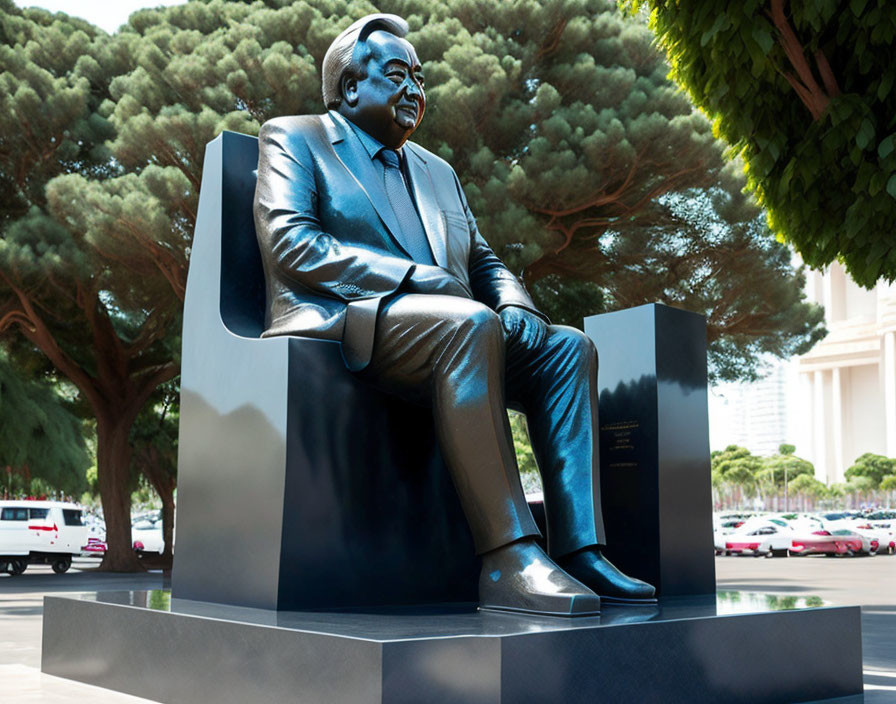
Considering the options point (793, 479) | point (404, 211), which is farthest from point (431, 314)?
A: point (793, 479)

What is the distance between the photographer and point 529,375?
4.21m

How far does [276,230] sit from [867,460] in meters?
57.1

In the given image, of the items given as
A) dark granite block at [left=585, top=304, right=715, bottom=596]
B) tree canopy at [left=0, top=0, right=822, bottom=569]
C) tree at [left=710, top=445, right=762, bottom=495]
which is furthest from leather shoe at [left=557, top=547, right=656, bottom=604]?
tree at [left=710, top=445, right=762, bottom=495]

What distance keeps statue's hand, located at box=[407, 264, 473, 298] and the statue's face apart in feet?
2.60

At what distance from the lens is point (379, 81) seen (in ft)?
15.2

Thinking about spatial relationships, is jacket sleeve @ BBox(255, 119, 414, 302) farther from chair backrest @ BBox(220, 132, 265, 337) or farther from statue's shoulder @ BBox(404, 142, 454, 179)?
statue's shoulder @ BBox(404, 142, 454, 179)

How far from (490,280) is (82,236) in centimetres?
1264

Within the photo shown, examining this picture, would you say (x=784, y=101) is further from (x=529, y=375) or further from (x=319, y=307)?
(x=319, y=307)

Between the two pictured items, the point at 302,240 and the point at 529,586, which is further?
the point at 302,240

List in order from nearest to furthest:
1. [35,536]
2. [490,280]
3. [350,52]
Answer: [350,52] < [490,280] < [35,536]

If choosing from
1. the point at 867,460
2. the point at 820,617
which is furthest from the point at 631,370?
the point at 867,460

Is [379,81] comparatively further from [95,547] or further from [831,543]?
→ [95,547]

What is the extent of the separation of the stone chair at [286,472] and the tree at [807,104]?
9.28ft

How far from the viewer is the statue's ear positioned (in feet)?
15.3
